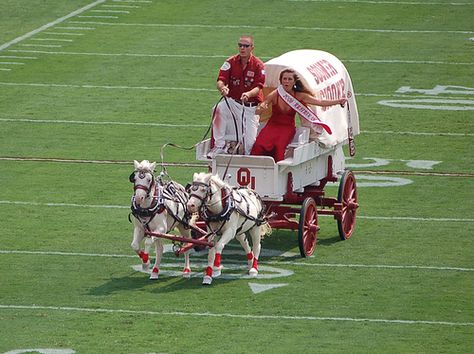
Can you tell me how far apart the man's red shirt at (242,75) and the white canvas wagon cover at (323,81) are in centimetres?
61

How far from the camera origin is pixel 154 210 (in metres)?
19.5

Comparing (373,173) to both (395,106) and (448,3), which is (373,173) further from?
(448,3)

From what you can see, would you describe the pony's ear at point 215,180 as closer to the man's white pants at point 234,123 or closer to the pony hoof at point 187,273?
the pony hoof at point 187,273

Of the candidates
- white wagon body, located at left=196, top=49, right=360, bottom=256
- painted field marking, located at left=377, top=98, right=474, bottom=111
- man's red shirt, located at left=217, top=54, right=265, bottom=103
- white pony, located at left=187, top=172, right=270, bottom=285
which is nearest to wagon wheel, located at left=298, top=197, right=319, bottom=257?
white wagon body, located at left=196, top=49, right=360, bottom=256

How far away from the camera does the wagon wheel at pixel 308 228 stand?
67.7 feet

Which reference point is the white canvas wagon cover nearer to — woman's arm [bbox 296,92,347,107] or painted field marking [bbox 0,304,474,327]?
woman's arm [bbox 296,92,347,107]

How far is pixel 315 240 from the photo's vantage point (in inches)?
840

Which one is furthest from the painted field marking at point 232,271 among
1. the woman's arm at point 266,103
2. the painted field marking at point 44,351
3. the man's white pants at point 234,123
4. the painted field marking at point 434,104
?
the painted field marking at point 434,104

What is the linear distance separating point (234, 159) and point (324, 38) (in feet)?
55.0

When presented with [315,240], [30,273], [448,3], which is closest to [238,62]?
[315,240]

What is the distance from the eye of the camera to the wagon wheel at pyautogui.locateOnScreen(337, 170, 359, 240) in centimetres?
2208

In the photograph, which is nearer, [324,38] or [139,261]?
[139,261]

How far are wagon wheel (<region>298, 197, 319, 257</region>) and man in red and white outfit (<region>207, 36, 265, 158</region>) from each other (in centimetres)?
111

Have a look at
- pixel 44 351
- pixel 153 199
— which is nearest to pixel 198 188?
pixel 153 199
